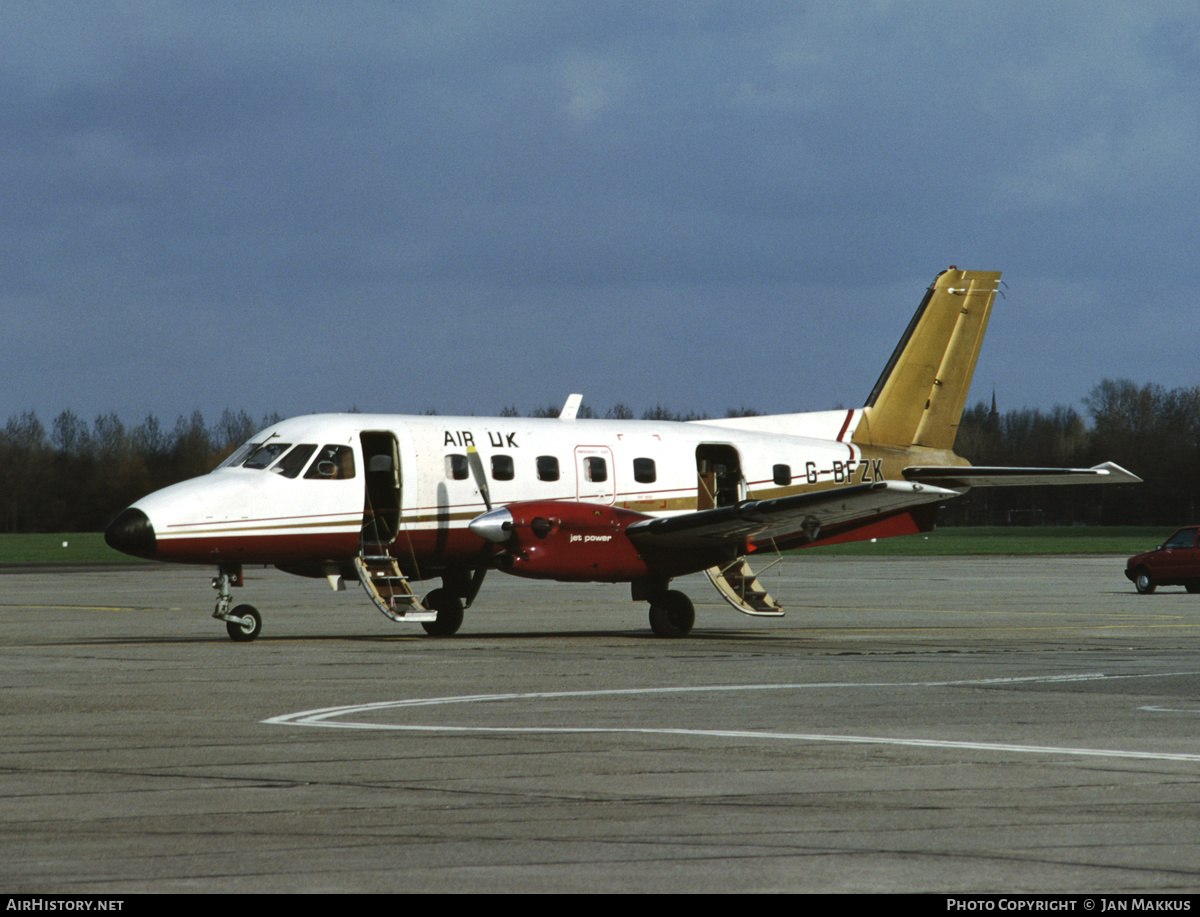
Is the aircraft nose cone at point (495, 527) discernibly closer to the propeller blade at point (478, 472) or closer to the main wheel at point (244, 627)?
the propeller blade at point (478, 472)

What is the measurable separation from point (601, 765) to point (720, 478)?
16.1m

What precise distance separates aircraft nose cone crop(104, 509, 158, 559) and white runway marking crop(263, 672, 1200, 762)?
7676 mm

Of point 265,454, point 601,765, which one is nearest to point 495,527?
point 265,454

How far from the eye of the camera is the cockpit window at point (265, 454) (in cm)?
2192

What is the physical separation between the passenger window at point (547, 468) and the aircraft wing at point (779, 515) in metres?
1.69

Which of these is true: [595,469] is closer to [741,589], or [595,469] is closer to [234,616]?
[741,589]

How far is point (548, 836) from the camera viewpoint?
Answer: 7543 millimetres

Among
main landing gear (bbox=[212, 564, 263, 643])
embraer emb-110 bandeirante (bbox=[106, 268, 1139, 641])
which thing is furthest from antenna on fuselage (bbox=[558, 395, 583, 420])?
main landing gear (bbox=[212, 564, 263, 643])

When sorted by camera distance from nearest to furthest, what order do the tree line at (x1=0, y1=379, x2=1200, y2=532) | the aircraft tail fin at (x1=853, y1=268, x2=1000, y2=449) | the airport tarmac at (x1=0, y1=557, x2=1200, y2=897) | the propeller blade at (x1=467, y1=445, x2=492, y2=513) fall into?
the airport tarmac at (x1=0, y1=557, x2=1200, y2=897)
the propeller blade at (x1=467, y1=445, x2=492, y2=513)
the aircraft tail fin at (x1=853, y1=268, x2=1000, y2=449)
the tree line at (x1=0, y1=379, x2=1200, y2=532)

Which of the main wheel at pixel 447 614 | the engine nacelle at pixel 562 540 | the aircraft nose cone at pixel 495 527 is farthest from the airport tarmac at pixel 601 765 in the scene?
the aircraft nose cone at pixel 495 527

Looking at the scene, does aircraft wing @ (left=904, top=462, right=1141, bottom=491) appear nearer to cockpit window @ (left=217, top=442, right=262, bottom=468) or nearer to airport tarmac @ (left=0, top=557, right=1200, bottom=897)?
airport tarmac @ (left=0, top=557, right=1200, bottom=897)

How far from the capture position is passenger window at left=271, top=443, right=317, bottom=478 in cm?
2177

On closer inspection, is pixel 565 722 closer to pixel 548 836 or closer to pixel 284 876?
pixel 548 836
